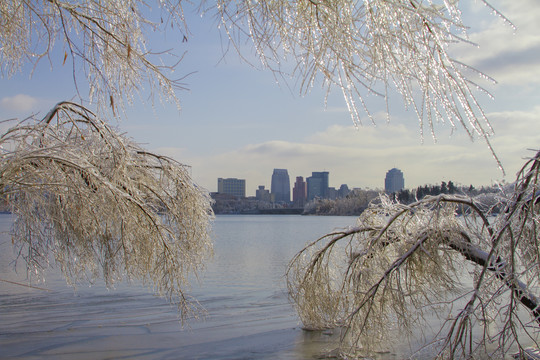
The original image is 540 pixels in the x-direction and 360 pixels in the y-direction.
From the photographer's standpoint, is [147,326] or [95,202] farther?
[147,326]

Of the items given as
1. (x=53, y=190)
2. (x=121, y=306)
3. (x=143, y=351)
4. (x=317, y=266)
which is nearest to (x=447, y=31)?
(x=53, y=190)

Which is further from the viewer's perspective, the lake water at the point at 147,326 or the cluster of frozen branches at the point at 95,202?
the lake water at the point at 147,326

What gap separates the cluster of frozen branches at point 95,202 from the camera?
3943 mm

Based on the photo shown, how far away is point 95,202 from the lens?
4.48 meters

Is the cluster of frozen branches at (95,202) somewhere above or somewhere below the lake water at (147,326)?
above

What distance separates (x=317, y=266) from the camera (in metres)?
7.19

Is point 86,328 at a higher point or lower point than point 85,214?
lower

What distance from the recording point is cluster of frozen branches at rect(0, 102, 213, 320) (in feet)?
12.9

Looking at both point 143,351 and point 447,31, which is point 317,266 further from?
point 447,31

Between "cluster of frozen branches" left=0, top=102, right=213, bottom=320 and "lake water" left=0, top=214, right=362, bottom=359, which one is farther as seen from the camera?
"lake water" left=0, top=214, right=362, bottom=359

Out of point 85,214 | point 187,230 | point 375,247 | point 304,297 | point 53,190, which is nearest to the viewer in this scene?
point 53,190

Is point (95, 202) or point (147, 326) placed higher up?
point (95, 202)

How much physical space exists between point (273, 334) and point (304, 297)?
2151mm

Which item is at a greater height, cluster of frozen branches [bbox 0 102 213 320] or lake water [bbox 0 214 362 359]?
cluster of frozen branches [bbox 0 102 213 320]
